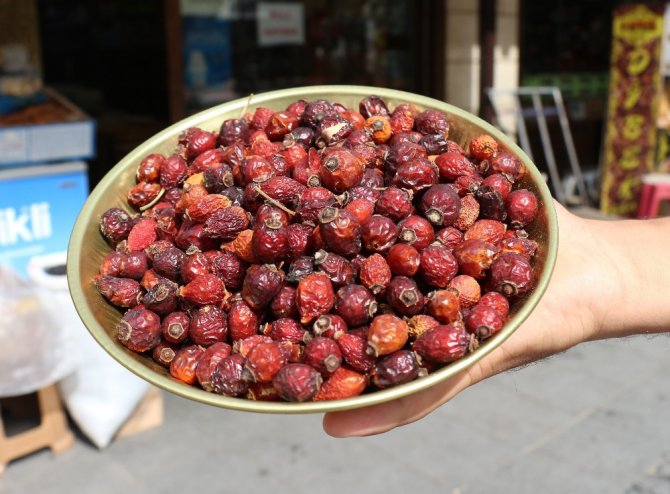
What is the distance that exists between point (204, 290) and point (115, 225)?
1.41ft

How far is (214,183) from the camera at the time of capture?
2168 mm

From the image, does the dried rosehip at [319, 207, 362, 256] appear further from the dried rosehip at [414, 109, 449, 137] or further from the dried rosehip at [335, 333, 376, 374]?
the dried rosehip at [414, 109, 449, 137]

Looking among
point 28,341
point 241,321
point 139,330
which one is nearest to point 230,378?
point 241,321

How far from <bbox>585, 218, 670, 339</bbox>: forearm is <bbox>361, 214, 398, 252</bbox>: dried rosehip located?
76cm

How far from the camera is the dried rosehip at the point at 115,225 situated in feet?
7.14

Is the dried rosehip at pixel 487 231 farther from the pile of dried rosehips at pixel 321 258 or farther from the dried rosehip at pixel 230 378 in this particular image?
the dried rosehip at pixel 230 378

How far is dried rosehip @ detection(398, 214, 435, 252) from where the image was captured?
1.96 metres

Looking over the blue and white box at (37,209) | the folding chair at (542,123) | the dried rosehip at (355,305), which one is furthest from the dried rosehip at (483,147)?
the folding chair at (542,123)

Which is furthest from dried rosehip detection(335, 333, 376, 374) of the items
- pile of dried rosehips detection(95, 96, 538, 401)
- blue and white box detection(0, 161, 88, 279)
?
blue and white box detection(0, 161, 88, 279)

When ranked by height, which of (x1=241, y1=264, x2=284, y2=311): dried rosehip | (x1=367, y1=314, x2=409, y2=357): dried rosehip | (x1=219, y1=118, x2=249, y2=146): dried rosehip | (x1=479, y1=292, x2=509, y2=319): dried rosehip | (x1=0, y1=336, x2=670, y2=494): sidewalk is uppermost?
(x1=219, y1=118, x2=249, y2=146): dried rosehip

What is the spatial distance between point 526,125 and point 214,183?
6944 millimetres

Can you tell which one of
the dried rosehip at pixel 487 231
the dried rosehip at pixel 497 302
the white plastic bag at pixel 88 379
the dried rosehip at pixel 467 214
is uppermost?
the dried rosehip at pixel 467 214

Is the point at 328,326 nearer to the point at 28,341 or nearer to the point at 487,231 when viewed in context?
the point at 487,231

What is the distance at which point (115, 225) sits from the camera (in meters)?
2.17
